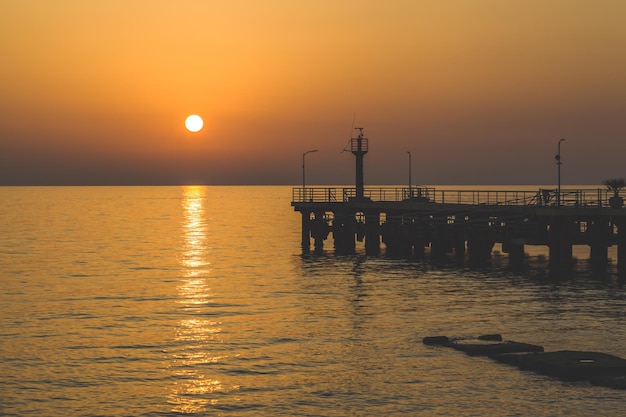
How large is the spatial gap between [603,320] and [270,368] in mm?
16431

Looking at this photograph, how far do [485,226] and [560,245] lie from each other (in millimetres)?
6597

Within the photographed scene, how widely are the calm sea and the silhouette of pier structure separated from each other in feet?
7.41

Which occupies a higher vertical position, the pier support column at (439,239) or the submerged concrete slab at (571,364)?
the pier support column at (439,239)

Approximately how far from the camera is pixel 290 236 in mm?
113312

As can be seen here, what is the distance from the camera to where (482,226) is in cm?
6200

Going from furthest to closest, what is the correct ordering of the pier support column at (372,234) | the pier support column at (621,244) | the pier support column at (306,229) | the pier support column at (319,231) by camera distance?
the pier support column at (306,229)
the pier support column at (319,231)
the pier support column at (372,234)
the pier support column at (621,244)

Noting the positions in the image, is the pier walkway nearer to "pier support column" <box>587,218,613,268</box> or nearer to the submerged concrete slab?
"pier support column" <box>587,218,613,268</box>

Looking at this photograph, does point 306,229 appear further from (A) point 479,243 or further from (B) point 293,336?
(B) point 293,336

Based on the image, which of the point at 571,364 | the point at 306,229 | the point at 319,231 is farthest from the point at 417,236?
the point at 571,364

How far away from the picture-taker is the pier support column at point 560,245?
55.3 m

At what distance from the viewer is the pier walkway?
56.0 metres

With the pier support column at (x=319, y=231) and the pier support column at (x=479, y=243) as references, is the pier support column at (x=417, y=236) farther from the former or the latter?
the pier support column at (x=319, y=231)

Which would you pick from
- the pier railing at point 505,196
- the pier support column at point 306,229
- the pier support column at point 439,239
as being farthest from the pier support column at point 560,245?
the pier support column at point 306,229

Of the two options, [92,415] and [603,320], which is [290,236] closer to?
[603,320]
